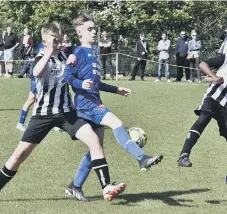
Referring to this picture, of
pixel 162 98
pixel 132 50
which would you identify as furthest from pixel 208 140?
pixel 132 50

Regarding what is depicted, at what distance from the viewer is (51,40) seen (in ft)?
20.9

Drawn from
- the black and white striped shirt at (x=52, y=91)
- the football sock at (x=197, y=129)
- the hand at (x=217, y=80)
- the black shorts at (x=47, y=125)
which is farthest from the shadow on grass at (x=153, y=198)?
the hand at (x=217, y=80)

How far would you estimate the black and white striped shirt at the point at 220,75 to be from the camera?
760 centimetres

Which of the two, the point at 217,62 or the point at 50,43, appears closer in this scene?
the point at 50,43

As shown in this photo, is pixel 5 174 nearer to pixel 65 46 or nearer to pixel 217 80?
pixel 217 80

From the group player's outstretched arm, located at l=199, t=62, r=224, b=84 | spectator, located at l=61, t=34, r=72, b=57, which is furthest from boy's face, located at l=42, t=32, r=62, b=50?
player's outstretched arm, located at l=199, t=62, r=224, b=84

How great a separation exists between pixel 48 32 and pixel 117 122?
3.93 feet

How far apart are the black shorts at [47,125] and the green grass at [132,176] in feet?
2.49

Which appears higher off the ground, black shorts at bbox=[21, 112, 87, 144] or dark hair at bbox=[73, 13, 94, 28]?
dark hair at bbox=[73, 13, 94, 28]

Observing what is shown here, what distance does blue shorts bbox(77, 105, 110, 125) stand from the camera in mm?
6746

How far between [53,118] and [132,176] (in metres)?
2.06

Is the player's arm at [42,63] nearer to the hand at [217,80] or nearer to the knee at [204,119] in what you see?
the hand at [217,80]

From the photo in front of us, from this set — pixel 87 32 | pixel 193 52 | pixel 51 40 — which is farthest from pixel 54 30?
pixel 193 52

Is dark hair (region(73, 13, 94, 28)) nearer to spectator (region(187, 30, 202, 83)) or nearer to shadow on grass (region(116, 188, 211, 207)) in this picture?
shadow on grass (region(116, 188, 211, 207))
